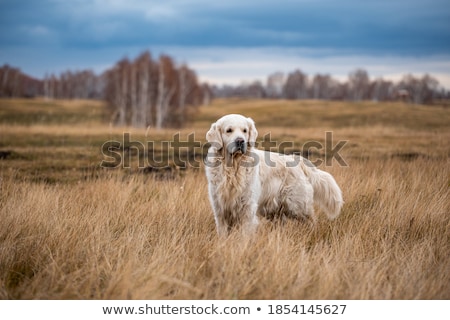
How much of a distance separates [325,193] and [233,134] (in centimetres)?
157

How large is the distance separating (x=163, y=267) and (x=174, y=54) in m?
36.6

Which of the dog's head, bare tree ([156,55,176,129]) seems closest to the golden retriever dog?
the dog's head

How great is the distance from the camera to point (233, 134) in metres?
4.69

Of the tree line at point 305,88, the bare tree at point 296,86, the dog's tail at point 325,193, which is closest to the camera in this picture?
the dog's tail at point 325,193

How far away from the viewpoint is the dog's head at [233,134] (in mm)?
4676

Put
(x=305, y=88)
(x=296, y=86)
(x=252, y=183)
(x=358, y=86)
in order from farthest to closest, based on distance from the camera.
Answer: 1. (x=296, y=86)
2. (x=305, y=88)
3. (x=358, y=86)
4. (x=252, y=183)

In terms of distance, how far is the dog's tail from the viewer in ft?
17.6

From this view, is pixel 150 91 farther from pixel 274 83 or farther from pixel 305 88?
pixel 274 83

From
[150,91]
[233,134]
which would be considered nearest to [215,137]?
[233,134]

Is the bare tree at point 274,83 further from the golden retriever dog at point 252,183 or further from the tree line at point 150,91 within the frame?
the golden retriever dog at point 252,183

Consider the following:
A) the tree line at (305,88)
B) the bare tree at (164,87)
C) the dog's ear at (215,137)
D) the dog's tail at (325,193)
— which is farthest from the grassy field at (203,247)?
the tree line at (305,88)

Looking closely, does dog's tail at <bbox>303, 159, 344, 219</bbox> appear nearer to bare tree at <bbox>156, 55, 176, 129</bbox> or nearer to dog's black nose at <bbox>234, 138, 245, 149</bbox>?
dog's black nose at <bbox>234, 138, 245, 149</bbox>

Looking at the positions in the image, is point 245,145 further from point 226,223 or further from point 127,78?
point 127,78

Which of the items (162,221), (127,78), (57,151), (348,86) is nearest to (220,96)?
(348,86)
